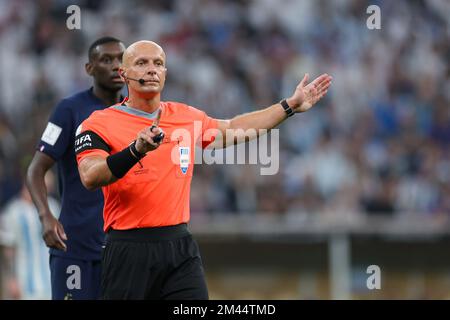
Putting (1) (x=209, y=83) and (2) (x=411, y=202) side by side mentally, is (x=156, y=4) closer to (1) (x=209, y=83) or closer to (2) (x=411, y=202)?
(1) (x=209, y=83)

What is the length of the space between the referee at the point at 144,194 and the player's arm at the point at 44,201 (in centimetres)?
102

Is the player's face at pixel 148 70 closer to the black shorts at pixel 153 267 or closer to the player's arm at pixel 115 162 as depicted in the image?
the player's arm at pixel 115 162

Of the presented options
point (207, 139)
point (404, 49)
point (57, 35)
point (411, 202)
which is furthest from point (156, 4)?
point (207, 139)

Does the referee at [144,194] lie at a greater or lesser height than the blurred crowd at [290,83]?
lesser

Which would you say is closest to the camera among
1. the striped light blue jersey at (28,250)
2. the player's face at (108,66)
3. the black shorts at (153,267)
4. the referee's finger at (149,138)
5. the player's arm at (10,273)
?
the referee's finger at (149,138)

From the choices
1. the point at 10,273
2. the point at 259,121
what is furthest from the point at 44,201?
the point at 10,273

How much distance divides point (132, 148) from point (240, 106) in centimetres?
987

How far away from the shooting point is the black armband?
20.7 feet

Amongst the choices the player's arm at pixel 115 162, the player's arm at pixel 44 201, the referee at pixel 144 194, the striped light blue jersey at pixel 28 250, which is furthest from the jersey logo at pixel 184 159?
the striped light blue jersey at pixel 28 250

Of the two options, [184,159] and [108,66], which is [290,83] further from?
[184,159]

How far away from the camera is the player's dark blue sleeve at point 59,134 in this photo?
26.3 ft

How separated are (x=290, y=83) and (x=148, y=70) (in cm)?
976

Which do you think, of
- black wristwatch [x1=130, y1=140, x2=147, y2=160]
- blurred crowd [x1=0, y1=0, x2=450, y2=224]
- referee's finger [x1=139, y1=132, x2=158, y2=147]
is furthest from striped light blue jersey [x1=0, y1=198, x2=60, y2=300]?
referee's finger [x1=139, y1=132, x2=158, y2=147]
